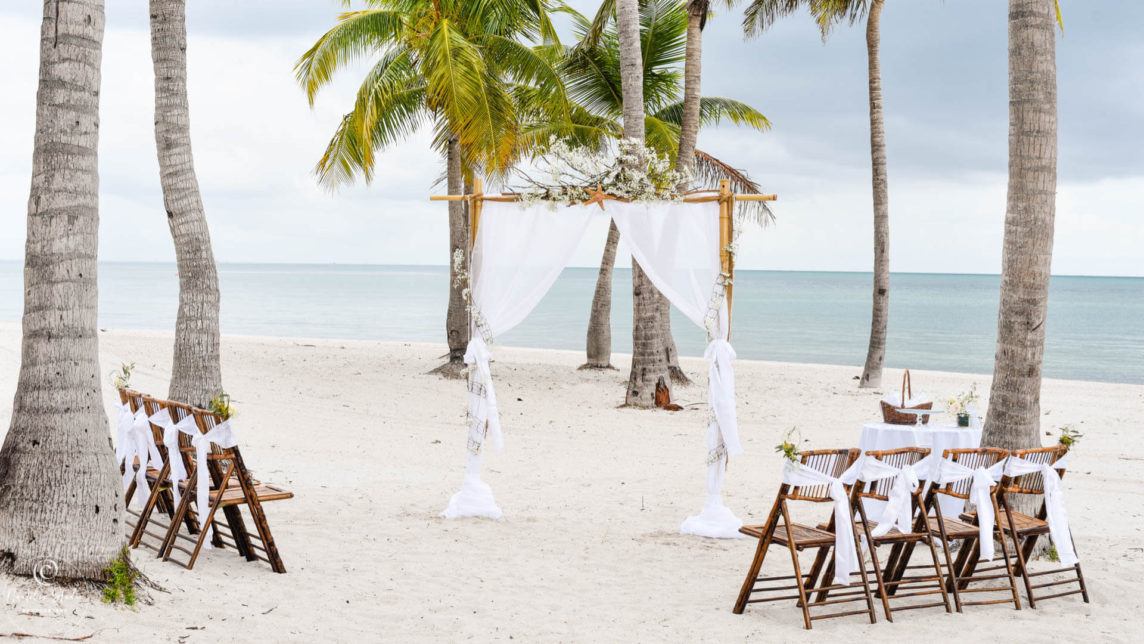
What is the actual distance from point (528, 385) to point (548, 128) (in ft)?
15.3

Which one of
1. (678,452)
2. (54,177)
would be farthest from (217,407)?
(678,452)

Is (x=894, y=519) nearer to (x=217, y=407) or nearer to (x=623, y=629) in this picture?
(x=623, y=629)

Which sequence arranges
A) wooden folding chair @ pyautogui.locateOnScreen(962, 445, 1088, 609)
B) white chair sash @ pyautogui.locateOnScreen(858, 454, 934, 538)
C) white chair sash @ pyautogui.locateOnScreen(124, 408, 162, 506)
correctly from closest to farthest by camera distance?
white chair sash @ pyautogui.locateOnScreen(858, 454, 934, 538) < wooden folding chair @ pyautogui.locateOnScreen(962, 445, 1088, 609) < white chair sash @ pyautogui.locateOnScreen(124, 408, 162, 506)

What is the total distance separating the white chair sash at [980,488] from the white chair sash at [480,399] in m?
2.99

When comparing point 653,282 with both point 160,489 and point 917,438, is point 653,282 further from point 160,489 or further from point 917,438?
point 160,489

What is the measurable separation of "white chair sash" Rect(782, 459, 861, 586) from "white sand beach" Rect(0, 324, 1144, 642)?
0.96 feet

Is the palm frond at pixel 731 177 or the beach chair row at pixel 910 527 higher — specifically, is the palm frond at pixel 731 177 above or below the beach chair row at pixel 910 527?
above

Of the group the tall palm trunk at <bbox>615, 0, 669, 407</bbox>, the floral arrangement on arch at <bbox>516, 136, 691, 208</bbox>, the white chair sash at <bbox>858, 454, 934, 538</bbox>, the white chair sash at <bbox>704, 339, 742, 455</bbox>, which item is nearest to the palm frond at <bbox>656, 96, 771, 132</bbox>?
the tall palm trunk at <bbox>615, 0, 669, 407</bbox>

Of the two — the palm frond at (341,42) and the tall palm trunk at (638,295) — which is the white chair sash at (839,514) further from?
the palm frond at (341,42)

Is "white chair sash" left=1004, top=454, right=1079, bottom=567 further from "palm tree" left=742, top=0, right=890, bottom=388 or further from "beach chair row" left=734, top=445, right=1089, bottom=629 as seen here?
"palm tree" left=742, top=0, right=890, bottom=388

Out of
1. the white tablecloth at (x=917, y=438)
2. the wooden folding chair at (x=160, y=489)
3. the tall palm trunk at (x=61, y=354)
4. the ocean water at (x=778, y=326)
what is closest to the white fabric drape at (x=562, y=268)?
the white tablecloth at (x=917, y=438)

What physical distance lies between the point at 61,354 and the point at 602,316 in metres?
12.7

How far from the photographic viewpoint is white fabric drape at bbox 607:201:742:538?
20.1 ft

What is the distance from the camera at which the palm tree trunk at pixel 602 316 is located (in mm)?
15734
